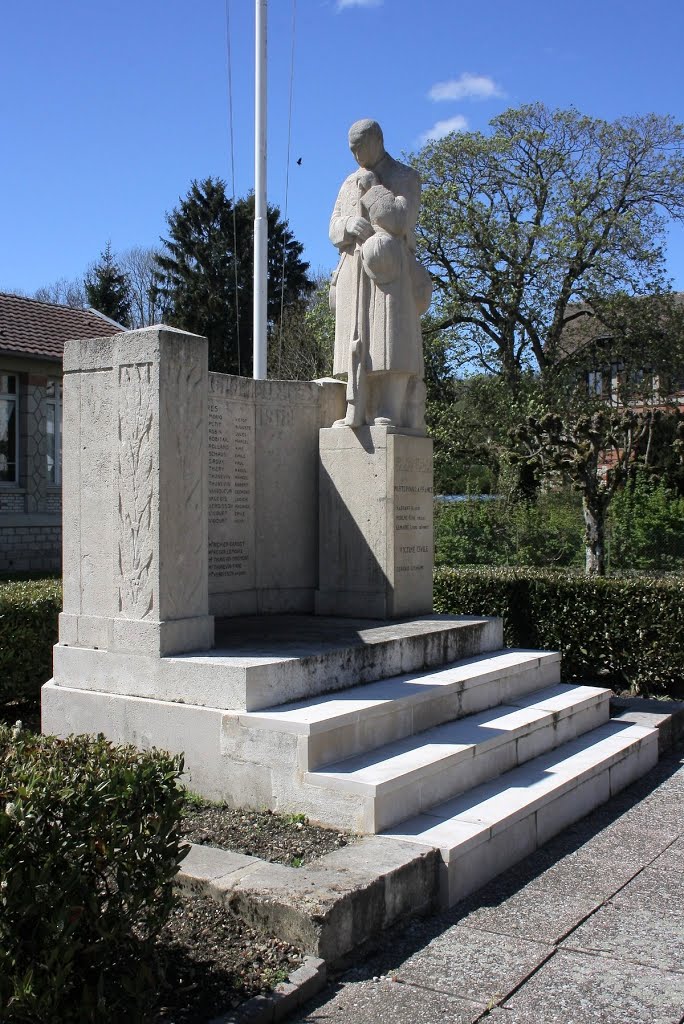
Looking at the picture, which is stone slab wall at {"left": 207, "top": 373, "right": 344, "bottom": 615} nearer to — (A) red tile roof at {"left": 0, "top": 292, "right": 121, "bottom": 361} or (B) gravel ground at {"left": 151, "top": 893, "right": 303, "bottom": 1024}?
(B) gravel ground at {"left": 151, "top": 893, "right": 303, "bottom": 1024}

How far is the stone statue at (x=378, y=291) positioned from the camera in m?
7.97

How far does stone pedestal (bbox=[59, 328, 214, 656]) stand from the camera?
5645 mm

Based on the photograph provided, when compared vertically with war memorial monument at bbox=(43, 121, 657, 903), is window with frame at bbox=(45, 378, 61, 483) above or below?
above

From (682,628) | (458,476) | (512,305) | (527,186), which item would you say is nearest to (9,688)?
(682,628)

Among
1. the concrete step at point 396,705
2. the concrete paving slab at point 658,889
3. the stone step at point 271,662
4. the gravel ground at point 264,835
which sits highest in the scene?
the stone step at point 271,662

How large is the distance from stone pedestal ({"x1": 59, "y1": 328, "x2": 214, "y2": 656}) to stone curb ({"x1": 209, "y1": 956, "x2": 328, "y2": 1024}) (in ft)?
7.95

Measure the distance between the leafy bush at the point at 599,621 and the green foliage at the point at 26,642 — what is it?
4293mm

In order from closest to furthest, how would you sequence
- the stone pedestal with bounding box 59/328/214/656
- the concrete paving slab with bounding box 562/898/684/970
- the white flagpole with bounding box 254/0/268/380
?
the concrete paving slab with bounding box 562/898/684/970, the stone pedestal with bounding box 59/328/214/656, the white flagpole with bounding box 254/0/268/380

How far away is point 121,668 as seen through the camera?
5.78 meters

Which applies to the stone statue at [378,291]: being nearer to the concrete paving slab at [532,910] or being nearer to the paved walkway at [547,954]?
the paved walkway at [547,954]

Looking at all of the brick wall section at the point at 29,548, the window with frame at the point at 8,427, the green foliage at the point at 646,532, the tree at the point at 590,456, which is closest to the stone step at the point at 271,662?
the tree at the point at 590,456

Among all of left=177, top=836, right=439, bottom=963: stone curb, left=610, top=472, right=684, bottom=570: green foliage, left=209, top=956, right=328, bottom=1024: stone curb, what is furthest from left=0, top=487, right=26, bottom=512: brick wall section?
left=209, top=956, right=328, bottom=1024: stone curb

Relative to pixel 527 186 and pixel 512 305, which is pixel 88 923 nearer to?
pixel 512 305

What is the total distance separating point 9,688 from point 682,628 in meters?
5.96
